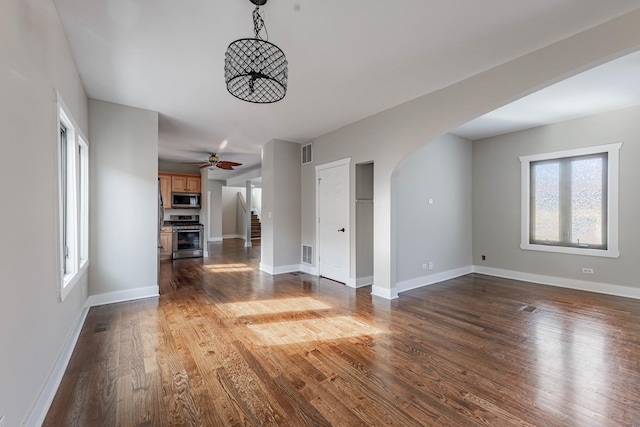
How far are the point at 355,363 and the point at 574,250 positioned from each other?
469cm

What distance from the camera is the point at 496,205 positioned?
19.0 ft

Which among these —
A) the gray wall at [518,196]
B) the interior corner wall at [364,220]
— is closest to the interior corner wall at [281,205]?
the interior corner wall at [364,220]

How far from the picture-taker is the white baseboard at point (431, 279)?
15.4ft

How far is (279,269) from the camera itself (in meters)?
5.88

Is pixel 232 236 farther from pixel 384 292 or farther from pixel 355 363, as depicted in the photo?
pixel 355 363

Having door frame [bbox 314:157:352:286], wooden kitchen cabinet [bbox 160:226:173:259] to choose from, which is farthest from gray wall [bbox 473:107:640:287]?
wooden kitchen cabinet [bbox 160:226:173:259]

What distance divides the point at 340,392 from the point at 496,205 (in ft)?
17.4

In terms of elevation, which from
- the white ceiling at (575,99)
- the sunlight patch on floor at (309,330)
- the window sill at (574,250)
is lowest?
the sunlight patch on floor at (309,330)

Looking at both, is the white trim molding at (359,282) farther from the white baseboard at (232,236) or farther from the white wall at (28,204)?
the white baseboard at (232,236)

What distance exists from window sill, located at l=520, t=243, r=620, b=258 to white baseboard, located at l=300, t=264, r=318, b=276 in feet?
13.0

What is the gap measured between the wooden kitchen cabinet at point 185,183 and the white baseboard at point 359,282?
18.8ft

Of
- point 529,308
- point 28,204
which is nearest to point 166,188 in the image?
point 28,204

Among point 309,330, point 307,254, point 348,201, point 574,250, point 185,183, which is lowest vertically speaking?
point 309,330

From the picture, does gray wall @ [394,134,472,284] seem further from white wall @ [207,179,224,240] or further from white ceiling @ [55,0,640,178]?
white wall @ [207,179,224,240]
